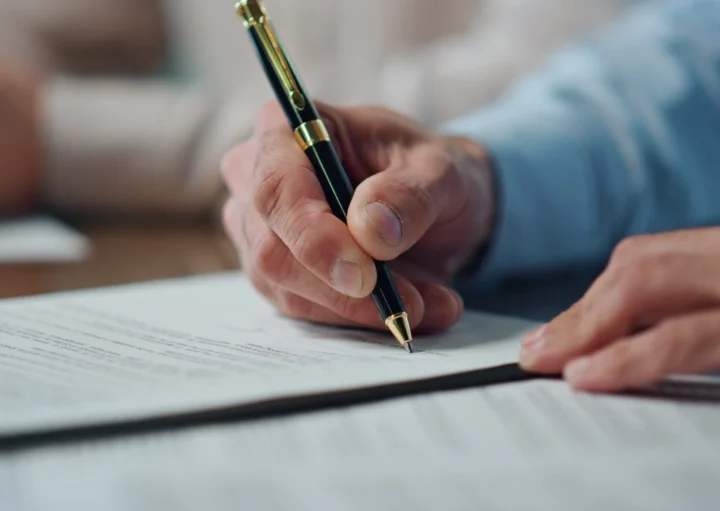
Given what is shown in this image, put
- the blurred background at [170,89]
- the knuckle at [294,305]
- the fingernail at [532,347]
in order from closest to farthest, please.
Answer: the fingernail at [532,347] → the knuckle at [294,305] → the blurred background at [170,89]

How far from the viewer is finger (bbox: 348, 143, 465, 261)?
1.28ft

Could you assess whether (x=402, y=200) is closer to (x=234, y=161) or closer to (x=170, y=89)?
(x=234, y=161)

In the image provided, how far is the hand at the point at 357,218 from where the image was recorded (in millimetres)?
394

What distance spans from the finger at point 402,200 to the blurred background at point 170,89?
293 mm

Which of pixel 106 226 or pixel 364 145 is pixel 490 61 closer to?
pixel 106 226

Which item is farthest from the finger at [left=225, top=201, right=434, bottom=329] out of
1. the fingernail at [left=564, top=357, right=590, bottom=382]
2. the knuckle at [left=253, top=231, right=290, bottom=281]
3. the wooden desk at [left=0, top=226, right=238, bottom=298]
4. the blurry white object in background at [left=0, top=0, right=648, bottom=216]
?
the blurry white object in background at [left=0, top=0, right=648, bottom=216]

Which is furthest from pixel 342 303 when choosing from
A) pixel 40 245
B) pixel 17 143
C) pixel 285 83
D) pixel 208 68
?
pixel 208 68

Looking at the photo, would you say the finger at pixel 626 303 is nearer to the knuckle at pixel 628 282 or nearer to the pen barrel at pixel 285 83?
the knuckle at pixel 628 282

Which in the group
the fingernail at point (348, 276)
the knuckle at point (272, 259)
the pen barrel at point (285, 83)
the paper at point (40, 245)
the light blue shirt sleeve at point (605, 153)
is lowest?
the light blue shirt sleeve at point (605, 153)

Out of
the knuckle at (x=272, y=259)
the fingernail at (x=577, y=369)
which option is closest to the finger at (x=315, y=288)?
the knuckle at (x=272, y=259)

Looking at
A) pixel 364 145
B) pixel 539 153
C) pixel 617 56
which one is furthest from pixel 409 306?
pixel 617 56

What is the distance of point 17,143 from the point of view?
35.0 inches

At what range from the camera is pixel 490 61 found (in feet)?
3.69

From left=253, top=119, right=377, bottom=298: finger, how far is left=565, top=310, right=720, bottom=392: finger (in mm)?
122
